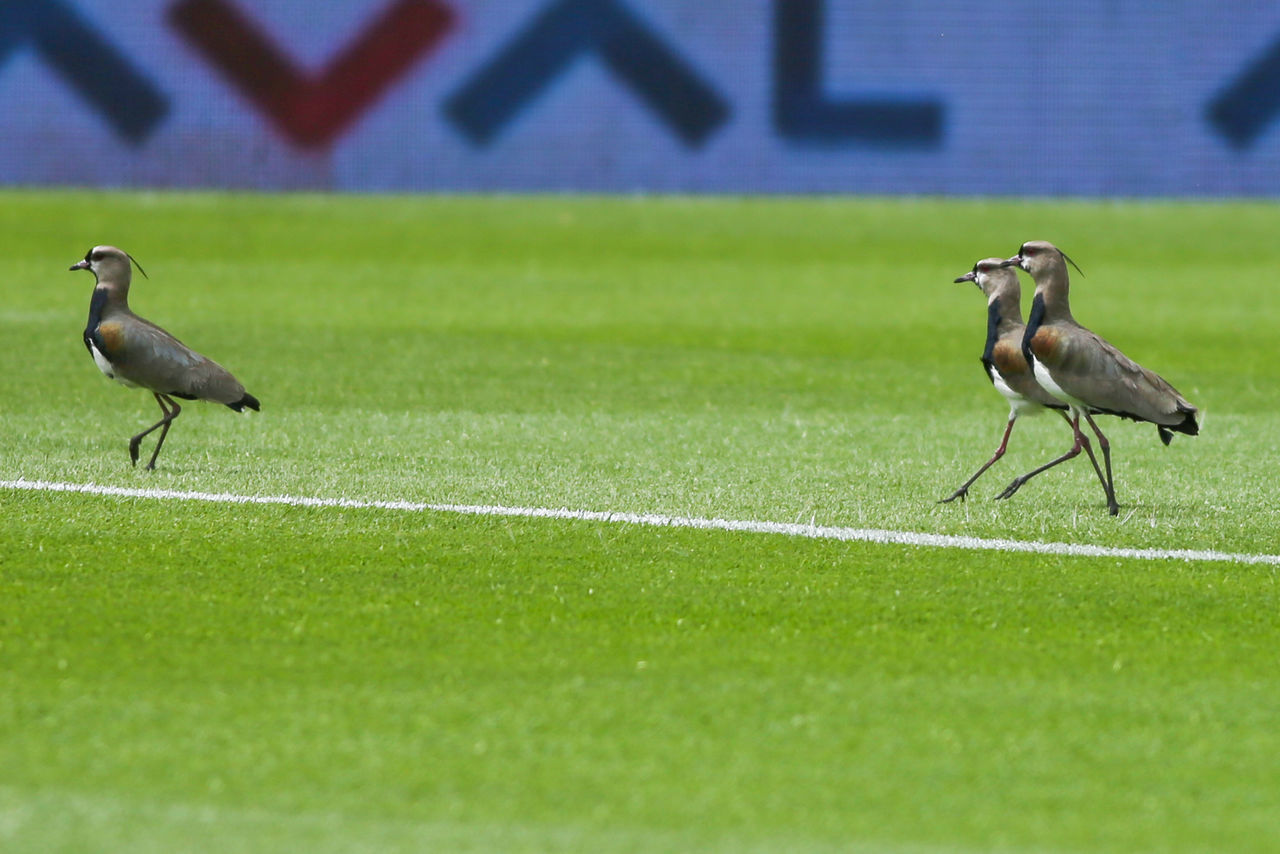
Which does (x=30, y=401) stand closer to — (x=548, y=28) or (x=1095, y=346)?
(x=1095, y=346)

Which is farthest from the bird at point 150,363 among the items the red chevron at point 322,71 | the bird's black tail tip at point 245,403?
the red chevron at point 322,71

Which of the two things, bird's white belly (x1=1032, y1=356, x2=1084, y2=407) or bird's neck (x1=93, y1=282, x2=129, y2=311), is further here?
bird's neck (x1=93, y1=282, x2=129, y2=311)

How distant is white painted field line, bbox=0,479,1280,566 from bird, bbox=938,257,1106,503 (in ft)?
1.75

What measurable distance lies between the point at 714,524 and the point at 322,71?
24172 mm

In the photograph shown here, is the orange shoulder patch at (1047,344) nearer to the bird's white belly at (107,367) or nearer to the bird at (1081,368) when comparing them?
the bird at (1081,368)

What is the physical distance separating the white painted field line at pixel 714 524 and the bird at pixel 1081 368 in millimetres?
528

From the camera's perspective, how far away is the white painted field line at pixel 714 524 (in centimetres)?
623

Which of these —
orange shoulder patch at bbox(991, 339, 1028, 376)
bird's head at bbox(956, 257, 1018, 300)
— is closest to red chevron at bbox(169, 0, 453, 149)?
bird's head at bbox(956, 257, 1018, 300)

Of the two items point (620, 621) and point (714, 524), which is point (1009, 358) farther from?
point (620, 621)

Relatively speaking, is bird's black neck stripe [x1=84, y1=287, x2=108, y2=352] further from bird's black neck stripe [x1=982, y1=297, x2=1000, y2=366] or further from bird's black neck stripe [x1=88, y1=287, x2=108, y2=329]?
bird's black neck stripe [x1=982, y1=297, x2=1000, y2=366]

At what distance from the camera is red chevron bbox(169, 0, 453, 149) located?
2934cm

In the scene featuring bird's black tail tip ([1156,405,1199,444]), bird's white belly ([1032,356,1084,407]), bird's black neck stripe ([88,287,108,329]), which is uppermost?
bird's white belly ([1032,356,1084,407])

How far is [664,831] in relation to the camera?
3672mm

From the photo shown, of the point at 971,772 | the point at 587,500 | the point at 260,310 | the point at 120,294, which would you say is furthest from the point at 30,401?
the point at 971,772
